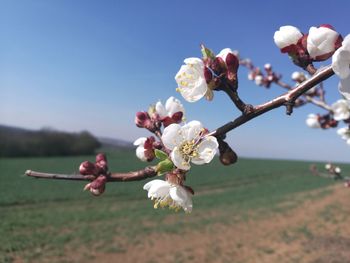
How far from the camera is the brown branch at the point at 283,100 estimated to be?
94 centimetres

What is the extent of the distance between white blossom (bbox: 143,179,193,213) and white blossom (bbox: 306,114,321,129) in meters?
2.85

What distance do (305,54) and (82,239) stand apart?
14588 millimetres

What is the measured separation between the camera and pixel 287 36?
44.1 inches

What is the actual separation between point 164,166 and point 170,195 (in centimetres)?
17

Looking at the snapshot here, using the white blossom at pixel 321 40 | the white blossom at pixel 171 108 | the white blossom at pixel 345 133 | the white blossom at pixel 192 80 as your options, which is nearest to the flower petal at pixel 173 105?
the white blossom at pixel 171 108

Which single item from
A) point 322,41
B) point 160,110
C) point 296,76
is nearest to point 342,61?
point 322,41

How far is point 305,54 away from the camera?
1.09 m

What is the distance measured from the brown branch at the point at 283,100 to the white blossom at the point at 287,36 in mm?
187

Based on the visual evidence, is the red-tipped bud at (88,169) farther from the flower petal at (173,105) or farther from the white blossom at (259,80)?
the white blossom at (259,80)

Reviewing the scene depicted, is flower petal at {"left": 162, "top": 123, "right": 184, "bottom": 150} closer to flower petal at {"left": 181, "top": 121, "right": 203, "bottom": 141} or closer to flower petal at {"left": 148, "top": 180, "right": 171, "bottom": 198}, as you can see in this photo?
flower petal at {"left": 181, "top": 121, "right": 203, "bottom": 141}

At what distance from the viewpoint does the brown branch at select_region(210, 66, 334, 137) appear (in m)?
0.94

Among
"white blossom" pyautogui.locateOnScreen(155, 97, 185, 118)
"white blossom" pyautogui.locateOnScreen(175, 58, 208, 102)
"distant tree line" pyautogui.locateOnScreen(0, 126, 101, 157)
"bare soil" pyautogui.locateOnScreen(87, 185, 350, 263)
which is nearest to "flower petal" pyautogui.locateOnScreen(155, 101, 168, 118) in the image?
"white blossom" pyautogui.locateOnScreen(155, 97, 185, 118)

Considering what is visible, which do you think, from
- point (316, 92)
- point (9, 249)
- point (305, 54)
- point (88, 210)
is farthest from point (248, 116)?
point (88, 210)

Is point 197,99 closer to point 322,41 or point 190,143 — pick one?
point 190,143
